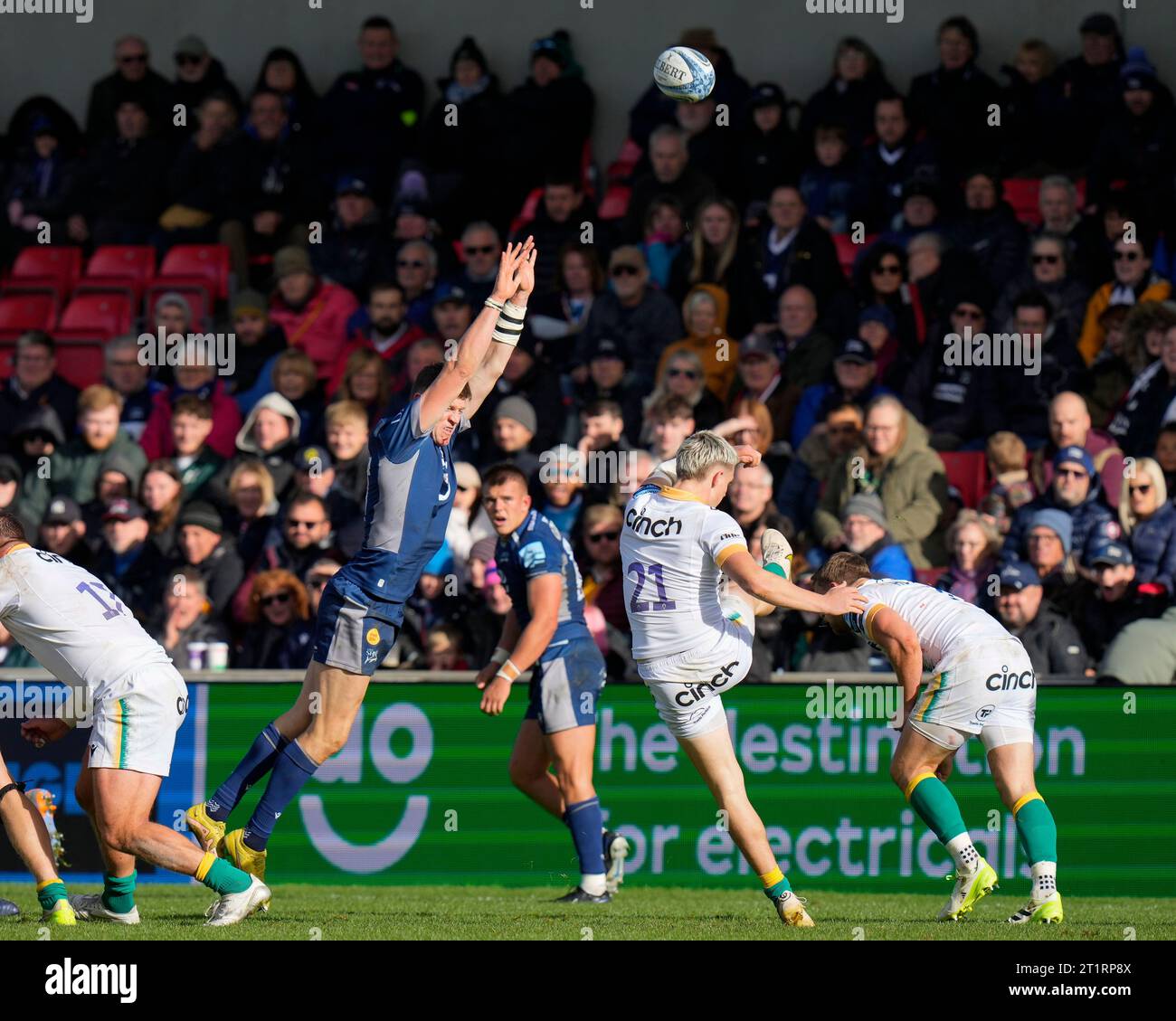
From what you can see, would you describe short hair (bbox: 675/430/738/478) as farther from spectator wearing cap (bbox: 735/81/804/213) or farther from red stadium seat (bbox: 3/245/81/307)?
red stadium seat (bbox: 3/245/81/307)

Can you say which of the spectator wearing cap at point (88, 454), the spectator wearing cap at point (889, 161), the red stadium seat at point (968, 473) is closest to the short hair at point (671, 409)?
the red stadium seat at point (968, 473)

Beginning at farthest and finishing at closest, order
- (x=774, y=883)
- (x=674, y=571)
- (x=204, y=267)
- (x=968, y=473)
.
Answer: (x=204, y=267) → (x=968, y=473) → (x=674, y=571) → (x=774, y=883)

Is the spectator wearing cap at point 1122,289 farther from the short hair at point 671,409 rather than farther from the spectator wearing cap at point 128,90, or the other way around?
the spectator wearing cap at point 128,90

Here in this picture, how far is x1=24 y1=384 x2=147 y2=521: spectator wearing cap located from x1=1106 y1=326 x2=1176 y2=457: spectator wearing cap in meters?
7.29

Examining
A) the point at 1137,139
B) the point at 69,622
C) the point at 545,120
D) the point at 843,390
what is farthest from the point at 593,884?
the point at 545,120

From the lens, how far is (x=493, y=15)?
19828 mm

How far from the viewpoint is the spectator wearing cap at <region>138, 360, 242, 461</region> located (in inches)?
663

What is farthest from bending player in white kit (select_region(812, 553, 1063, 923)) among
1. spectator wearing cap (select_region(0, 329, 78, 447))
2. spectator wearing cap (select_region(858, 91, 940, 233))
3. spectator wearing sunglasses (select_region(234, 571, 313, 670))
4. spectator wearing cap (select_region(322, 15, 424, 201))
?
spectator wearing cap (select_region(322, 15, 424, 201))

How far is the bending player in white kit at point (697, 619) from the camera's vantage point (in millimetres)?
9812

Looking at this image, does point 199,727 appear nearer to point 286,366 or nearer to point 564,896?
point 564,896

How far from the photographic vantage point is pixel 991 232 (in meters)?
16.2

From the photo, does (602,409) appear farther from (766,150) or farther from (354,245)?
(354,245)

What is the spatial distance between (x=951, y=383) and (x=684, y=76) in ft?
11.0

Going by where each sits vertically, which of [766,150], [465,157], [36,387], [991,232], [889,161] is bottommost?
[36,387]
